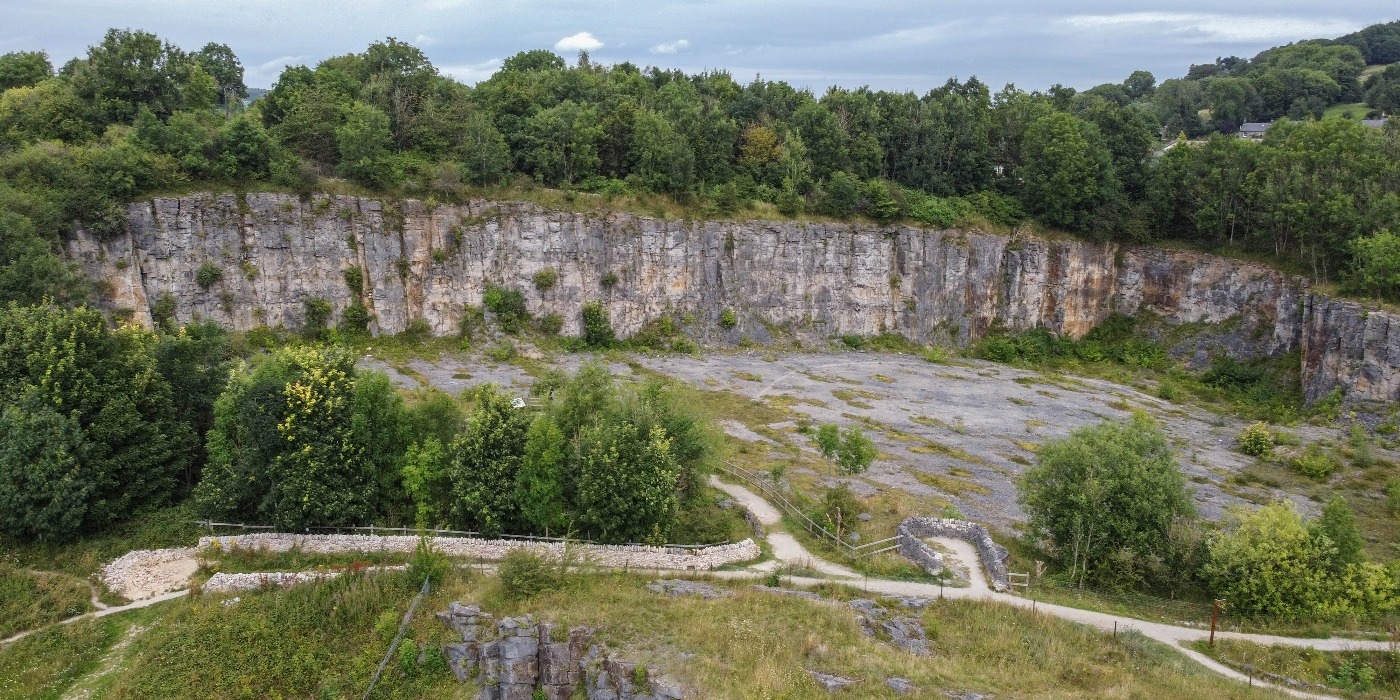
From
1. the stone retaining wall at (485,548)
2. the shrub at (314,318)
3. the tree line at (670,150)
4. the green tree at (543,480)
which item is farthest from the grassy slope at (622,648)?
the shrub at (314,318)

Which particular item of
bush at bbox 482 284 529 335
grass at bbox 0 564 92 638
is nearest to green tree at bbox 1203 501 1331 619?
grass at bbox 0 564 92 638

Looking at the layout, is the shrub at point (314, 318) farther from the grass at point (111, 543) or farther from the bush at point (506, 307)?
the grass at point (111, 543)

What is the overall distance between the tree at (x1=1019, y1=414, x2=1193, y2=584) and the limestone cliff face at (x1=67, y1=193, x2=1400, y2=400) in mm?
35902

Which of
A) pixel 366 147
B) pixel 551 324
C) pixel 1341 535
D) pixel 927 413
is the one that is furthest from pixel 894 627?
pixel 366 147

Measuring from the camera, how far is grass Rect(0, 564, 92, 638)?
1080 inches

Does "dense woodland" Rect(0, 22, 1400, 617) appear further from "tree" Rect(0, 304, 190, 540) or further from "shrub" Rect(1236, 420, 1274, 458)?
"shrub" Rect(1236, 420, 1274, 458)

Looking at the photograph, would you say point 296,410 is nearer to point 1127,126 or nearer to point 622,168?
point 622,168

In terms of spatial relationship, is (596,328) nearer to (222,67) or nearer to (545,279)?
(545,279)

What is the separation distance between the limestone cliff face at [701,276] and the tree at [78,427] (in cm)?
2040

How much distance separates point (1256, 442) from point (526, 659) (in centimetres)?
4555

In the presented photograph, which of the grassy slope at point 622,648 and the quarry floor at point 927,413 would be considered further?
the quarry floor at point 927,413

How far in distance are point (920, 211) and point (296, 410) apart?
55257 mm

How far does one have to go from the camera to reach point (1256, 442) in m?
50.8

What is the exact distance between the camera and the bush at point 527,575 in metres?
27.5
